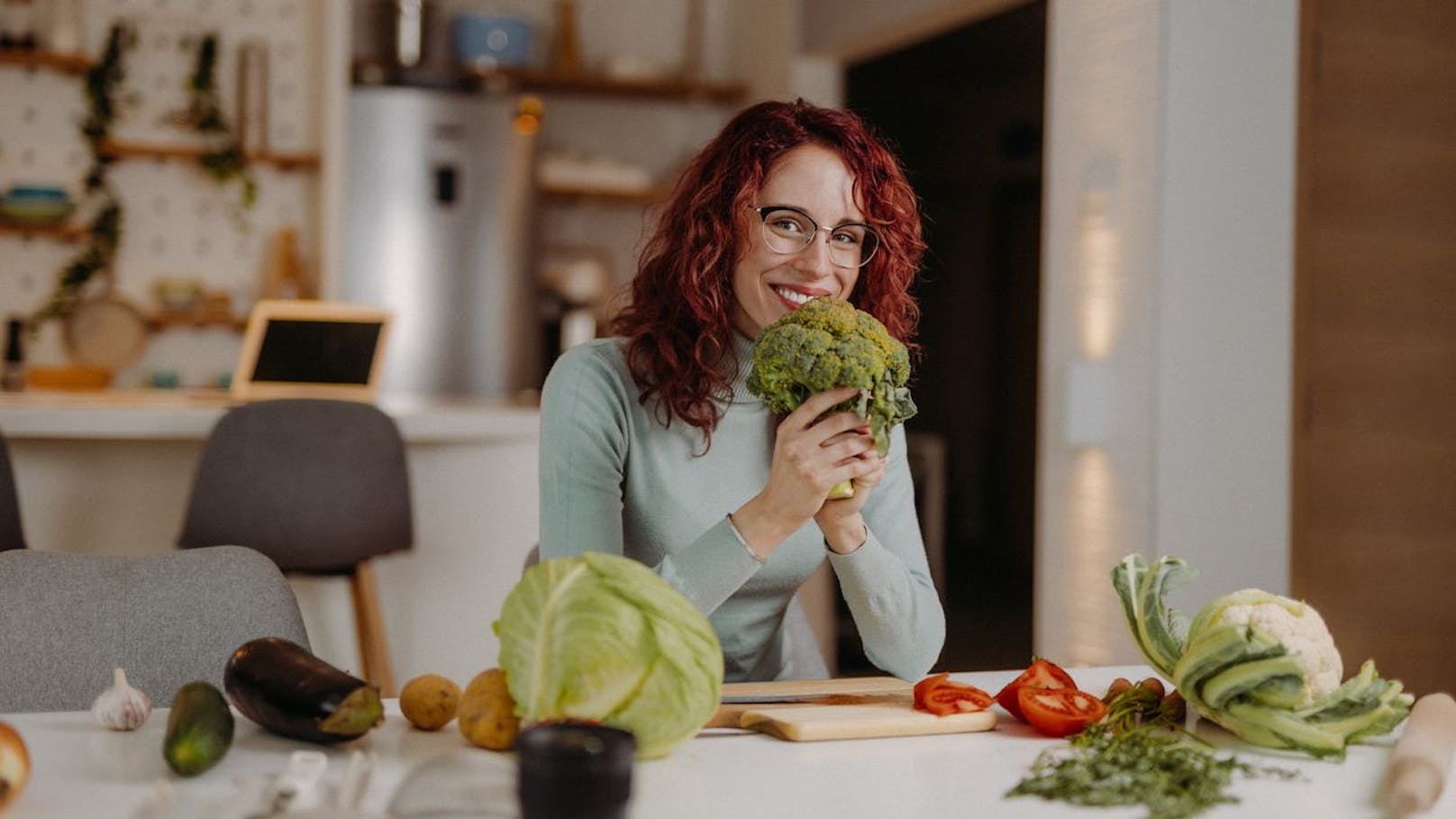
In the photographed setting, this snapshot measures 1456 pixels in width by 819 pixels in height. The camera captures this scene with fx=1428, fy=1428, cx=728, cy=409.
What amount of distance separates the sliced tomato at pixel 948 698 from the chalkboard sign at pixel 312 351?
2418 mm

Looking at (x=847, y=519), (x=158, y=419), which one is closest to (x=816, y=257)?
(x=847, y=519)

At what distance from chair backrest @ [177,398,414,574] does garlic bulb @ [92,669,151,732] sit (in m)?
1.75

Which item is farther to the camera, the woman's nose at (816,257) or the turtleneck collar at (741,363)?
the turtleneck collar at (741,363)

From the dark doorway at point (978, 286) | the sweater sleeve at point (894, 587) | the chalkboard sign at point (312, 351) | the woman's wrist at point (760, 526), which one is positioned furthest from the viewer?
the dark doorway at point (978, 286)

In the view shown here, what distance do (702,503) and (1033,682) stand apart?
576 millimetres

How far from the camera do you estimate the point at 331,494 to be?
10.0 ft

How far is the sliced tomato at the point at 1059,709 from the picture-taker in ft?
4.33

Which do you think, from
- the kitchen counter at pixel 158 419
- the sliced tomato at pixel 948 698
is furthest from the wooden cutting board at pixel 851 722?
the kitchen counter at pixel 158 419

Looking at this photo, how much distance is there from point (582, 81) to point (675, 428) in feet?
13.7

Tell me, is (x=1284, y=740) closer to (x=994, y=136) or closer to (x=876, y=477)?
(x=876, y=477)

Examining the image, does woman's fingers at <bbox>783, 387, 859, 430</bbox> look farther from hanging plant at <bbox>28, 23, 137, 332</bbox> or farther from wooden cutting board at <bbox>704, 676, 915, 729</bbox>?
hanging plant at <bbox>28, 23, 137, 332</bbox>

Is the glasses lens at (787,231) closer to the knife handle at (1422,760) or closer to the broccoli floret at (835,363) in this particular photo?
the broccoli floret at (835,363)

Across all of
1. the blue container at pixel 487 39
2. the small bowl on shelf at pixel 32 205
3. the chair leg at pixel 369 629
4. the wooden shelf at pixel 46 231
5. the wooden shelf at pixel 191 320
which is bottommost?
the chair leg at pixel 369 629

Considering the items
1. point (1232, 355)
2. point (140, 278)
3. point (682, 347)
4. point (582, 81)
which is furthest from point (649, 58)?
point (682, 347)
